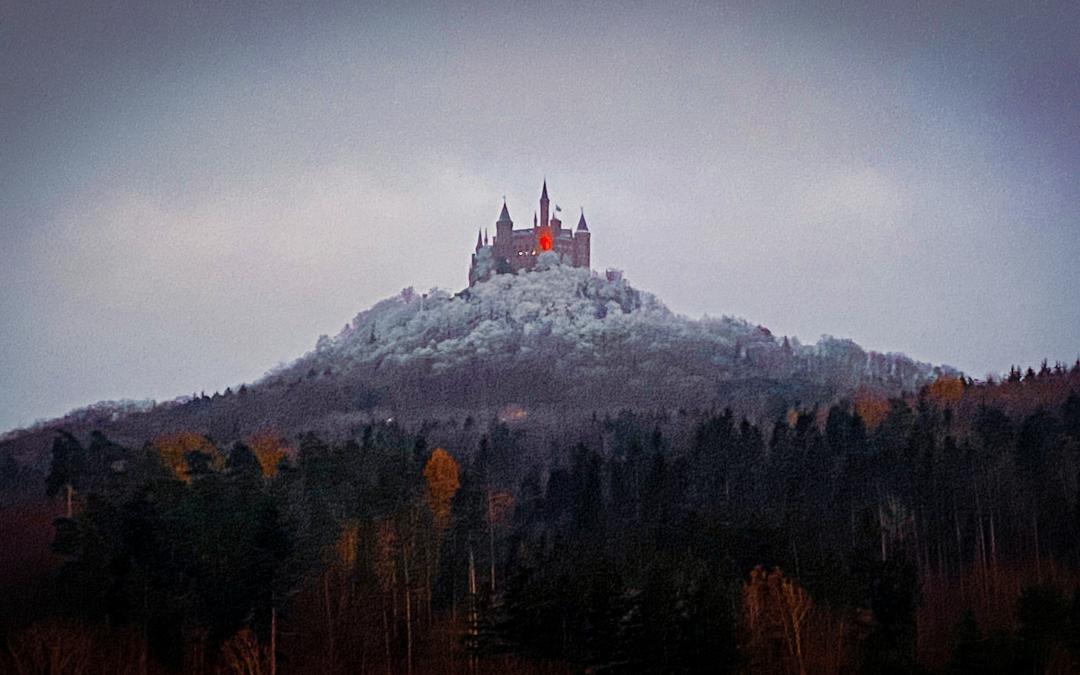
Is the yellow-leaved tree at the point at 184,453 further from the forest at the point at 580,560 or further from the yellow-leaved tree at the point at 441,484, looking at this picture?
the yellow-leaved tree at the point at 441,484

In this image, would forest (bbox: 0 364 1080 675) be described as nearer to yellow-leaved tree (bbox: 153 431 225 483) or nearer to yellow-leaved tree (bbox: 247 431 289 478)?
yellow-leaved tree (bbox: 153 431 225 483)

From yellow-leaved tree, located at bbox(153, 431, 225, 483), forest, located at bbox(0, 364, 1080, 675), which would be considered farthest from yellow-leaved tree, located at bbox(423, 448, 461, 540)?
yellow-leaved tree, located at bbox(153, 431, 225, 483)

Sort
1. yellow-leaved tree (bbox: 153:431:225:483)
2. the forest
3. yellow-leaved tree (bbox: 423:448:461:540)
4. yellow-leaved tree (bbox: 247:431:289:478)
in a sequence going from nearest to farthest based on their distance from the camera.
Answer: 1. the forest
2. yellow-leaved tree (bbox: 423:448:461:540)
3. yellow-leaved tree (bbox: 153:431:225:483)
4. yellow-leaved tree (bbox: 247:431:289:478)

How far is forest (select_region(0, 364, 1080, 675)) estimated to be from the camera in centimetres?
4850

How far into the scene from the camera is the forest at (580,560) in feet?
159

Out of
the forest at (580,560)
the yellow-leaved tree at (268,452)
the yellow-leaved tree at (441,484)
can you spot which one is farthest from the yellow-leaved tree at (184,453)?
the yellow-leaved tree at (441,484)

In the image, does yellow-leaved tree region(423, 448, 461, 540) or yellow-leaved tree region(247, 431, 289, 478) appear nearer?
yellow-leaved tree region(423, 448, 461, 540)

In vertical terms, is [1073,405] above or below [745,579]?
above

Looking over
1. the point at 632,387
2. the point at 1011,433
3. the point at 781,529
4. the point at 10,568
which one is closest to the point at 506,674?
the point at 781,529

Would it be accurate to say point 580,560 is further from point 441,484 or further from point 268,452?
point 268,452

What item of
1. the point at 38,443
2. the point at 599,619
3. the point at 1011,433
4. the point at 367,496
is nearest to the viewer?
the point at 599,619

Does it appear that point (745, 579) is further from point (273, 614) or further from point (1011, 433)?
point (1011, 433)

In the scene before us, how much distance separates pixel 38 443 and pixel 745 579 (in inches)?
4094

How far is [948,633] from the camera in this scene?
2228 inches
